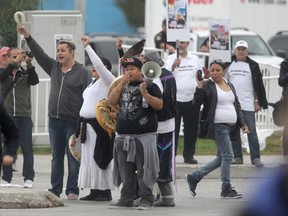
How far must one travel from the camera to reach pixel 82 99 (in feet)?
34.9

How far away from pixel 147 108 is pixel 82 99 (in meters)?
1.30

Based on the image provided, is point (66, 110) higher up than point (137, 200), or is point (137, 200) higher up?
point (66, 110)

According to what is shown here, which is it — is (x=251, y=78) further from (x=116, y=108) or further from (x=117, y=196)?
(x=116, y=108)

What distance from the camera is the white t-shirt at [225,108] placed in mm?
10852

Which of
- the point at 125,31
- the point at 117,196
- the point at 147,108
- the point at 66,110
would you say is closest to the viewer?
the point at 147,108

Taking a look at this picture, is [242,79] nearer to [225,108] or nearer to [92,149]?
[225,108]

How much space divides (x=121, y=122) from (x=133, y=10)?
1641 inches

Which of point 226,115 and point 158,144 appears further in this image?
point 226,115

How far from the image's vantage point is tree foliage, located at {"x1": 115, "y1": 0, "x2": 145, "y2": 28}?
166 ft

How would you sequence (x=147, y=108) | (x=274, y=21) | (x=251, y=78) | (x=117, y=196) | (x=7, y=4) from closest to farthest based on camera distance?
(x=147, y=108), (x=117, y=196), (x=251, y=78), (x=7, y=4), (x=274, y=21)

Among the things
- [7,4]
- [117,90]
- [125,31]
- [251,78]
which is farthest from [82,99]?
[125,31]

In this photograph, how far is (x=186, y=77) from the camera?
14.2 m

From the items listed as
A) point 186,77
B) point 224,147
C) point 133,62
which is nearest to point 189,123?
point 186,77

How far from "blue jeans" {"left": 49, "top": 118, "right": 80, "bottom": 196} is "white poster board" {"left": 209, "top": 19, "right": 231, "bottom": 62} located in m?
3.75
